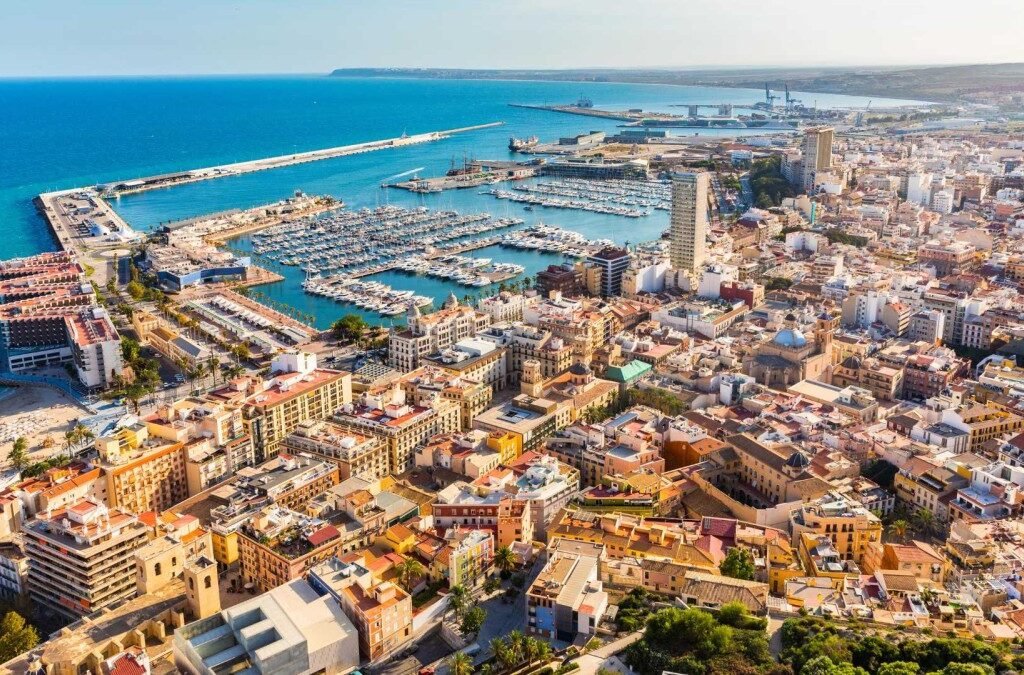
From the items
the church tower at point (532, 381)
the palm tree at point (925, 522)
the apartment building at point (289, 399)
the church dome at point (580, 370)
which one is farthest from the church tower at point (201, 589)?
the palm tree at point (925, 522)

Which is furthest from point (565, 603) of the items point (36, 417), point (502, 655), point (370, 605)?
point (36, 417)

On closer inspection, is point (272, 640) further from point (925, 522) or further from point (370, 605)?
point (925, 522)

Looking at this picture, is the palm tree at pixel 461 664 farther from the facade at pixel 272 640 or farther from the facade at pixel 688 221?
the facade at pixel 688 221

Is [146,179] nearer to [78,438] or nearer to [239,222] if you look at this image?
[239,222]

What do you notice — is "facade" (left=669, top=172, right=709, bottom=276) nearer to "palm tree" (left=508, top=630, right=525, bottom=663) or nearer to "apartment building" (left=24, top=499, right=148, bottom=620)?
"palm tree" (left=508, top=630, right=525, bottom=663)

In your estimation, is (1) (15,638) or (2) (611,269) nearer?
(1) (15,638)

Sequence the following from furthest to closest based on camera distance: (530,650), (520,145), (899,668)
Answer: (520,145)
(530,650)
(899,668)
